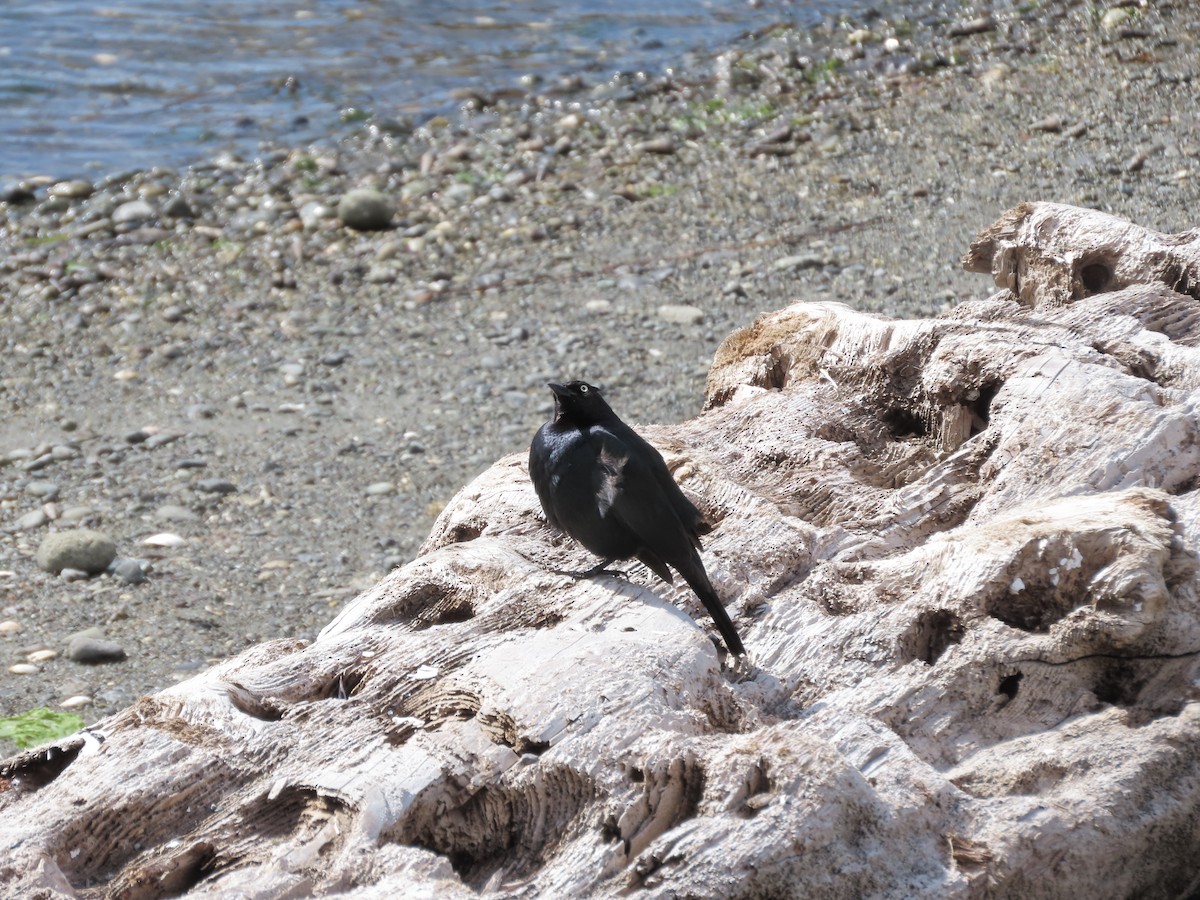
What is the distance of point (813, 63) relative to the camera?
10.7m

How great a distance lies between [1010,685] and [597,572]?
101cm

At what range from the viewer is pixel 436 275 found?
8203 mm

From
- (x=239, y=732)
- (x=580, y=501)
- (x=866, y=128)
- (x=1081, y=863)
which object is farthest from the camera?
(x=866, y=128)

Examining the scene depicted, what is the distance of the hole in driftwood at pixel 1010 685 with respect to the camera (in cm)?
297

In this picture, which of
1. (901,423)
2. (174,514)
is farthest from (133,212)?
(901,423)

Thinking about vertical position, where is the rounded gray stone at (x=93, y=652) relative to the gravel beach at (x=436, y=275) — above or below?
below

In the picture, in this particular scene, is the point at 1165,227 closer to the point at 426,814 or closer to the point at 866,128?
the point at 866,128

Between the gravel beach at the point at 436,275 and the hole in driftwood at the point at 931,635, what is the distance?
287 centimetres

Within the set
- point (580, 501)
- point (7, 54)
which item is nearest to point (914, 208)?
Result: point (580, 501)

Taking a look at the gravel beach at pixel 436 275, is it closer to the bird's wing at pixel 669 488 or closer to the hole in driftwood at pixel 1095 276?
the bird's wing at pixel 669 488

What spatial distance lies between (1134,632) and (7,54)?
12264 mm

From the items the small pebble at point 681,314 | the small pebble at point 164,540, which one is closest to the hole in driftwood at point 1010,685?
the small pebble at point 164,540

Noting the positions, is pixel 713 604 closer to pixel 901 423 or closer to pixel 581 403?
pixel 581 403

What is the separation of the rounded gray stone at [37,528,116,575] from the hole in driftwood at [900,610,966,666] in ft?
12.3
